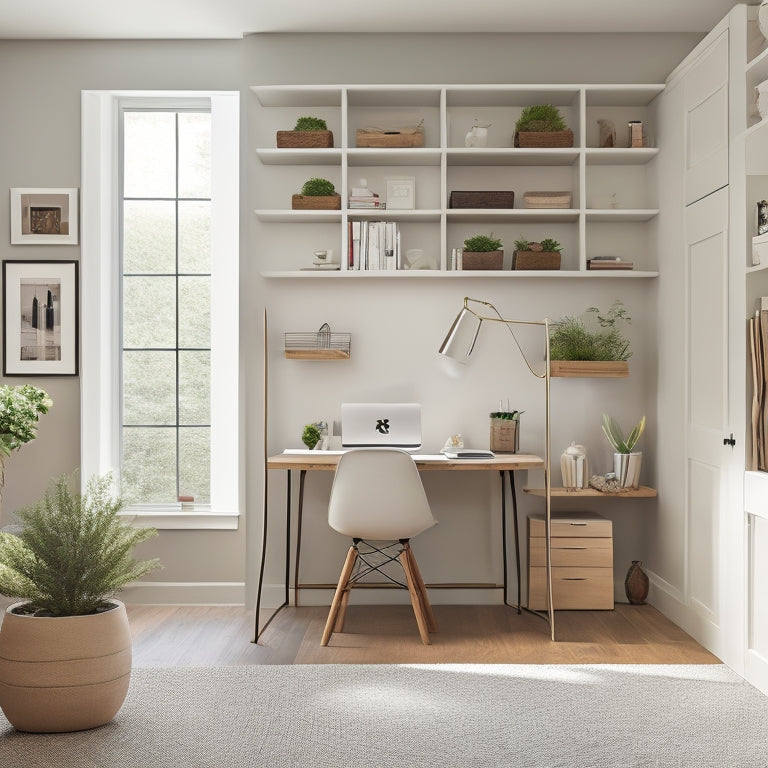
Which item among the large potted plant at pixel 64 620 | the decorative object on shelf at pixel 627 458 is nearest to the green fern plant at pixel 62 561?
the large potted plant at pixel 64 620

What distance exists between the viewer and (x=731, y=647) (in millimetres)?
3264

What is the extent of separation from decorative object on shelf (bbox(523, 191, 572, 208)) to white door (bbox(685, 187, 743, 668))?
631 millimetres

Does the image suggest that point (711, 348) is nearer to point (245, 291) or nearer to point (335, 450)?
point (335, 450)

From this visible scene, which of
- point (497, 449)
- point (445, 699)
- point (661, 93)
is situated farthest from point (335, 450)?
point (661, 93)

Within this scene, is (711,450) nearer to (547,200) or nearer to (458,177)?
(547,200)

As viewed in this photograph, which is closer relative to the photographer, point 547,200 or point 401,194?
point 547,200

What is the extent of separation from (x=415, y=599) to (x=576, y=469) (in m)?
1.08

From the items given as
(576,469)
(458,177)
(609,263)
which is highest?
(458,177)

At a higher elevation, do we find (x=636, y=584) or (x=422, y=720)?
(x=636, y=584)

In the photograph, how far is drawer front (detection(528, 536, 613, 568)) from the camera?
4062 millimetres

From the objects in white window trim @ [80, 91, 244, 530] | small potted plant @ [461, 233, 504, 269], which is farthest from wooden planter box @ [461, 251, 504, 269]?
white window trim @ [80, 91, 244, 530]

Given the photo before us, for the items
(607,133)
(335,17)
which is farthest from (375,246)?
(607,133)

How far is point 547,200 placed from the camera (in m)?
4.13

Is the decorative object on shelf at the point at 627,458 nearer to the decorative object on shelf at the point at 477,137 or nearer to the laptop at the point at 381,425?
the laptop at the point at 381,425
